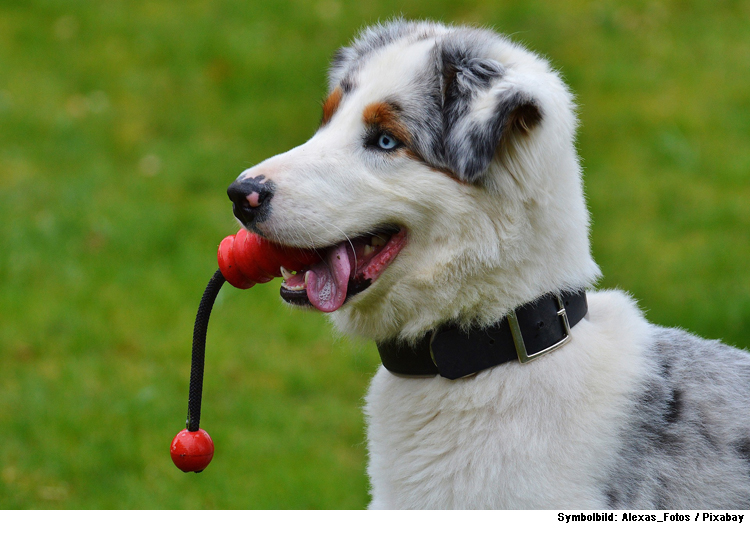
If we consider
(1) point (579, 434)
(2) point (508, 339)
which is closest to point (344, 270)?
(2) point (508, 339)

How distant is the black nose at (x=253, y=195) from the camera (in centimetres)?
270

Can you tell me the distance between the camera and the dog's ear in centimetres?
260

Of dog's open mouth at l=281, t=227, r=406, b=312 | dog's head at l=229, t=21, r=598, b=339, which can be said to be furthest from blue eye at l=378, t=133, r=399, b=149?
dog's open mouth at l=281, t=227, r=406, b=312

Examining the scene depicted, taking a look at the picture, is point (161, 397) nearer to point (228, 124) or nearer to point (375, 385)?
point (375, 385)

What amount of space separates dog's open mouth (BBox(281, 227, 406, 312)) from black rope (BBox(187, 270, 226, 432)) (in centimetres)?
36

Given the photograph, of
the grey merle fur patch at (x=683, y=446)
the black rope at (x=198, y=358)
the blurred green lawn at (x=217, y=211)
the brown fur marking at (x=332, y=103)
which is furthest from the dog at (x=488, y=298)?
the blurred green lawn at (x=217, y=211)

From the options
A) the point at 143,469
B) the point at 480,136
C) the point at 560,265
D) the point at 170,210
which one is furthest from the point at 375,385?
the point at 170,210

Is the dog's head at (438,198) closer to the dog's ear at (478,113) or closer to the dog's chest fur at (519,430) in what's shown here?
the dog's ear at (478,113)

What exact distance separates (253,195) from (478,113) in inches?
31.7

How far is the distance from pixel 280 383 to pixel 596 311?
3315mm

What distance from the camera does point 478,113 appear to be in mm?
2670

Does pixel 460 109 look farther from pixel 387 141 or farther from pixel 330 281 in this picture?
pixel 330 281

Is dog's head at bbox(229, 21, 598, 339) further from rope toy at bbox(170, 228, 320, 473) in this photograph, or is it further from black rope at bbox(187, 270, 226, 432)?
black rope at bbox(187, 270, 226, 432)

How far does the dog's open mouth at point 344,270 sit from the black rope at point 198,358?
36 centimetres
